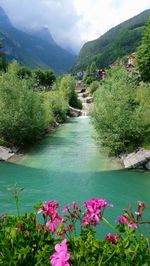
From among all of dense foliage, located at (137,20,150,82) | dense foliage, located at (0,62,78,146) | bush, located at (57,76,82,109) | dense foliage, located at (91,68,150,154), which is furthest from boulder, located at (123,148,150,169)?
bush, located at (57,76,82,109)

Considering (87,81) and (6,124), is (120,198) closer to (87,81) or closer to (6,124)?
(6,124)

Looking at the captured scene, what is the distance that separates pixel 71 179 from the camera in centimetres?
2336

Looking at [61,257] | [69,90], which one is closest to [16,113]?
[61,257]

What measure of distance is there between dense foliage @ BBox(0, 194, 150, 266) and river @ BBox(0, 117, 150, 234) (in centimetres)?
1229

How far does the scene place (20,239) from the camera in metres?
4.82

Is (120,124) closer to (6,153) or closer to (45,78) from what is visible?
(6,153)

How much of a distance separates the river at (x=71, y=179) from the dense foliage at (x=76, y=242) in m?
12.3

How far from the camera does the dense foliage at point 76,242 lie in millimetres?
4426

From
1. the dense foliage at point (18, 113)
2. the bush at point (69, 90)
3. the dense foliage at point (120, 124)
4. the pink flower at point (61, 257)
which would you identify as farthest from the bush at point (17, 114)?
the bush at point (69, 90)

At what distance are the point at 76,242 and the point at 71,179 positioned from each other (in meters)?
18.6

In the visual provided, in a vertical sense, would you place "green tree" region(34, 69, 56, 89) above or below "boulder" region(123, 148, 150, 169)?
below

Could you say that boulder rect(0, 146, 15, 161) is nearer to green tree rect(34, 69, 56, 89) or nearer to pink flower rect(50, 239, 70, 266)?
pink flower rect(50, 239, 70, 266)

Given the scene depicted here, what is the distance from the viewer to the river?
64.0 feet

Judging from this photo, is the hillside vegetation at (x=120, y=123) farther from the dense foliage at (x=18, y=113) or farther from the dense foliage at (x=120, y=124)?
the dense foliage at (x=18, y=113)
